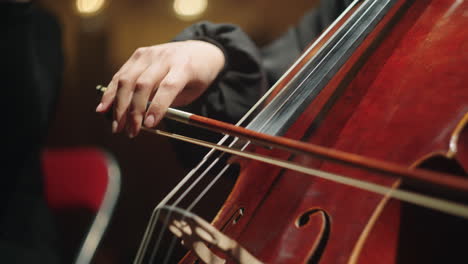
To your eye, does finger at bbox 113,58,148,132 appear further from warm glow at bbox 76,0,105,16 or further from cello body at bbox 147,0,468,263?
warm glow at bbox 76,0,105,16

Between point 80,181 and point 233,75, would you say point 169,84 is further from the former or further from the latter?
point 80,181

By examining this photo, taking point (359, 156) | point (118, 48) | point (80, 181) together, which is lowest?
point (80, 181)

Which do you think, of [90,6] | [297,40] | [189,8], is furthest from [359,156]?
[90,6]

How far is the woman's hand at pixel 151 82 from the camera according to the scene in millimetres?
399

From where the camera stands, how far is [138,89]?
0.40m

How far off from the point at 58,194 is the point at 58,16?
532 millimetres

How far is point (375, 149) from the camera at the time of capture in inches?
14.5

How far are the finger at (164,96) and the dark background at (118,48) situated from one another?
0.28 meters

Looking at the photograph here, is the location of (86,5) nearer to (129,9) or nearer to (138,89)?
(129,9)

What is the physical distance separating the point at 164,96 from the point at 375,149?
22 centimetres

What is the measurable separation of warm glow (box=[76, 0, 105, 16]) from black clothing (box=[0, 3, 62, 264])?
244 mm

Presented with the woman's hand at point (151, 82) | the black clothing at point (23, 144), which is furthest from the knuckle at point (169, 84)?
the black clothing at point (23, 144)

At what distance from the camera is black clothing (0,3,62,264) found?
0.68 m

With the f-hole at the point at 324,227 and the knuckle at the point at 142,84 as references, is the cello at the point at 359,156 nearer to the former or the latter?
the f-hole at the point at 324,227
